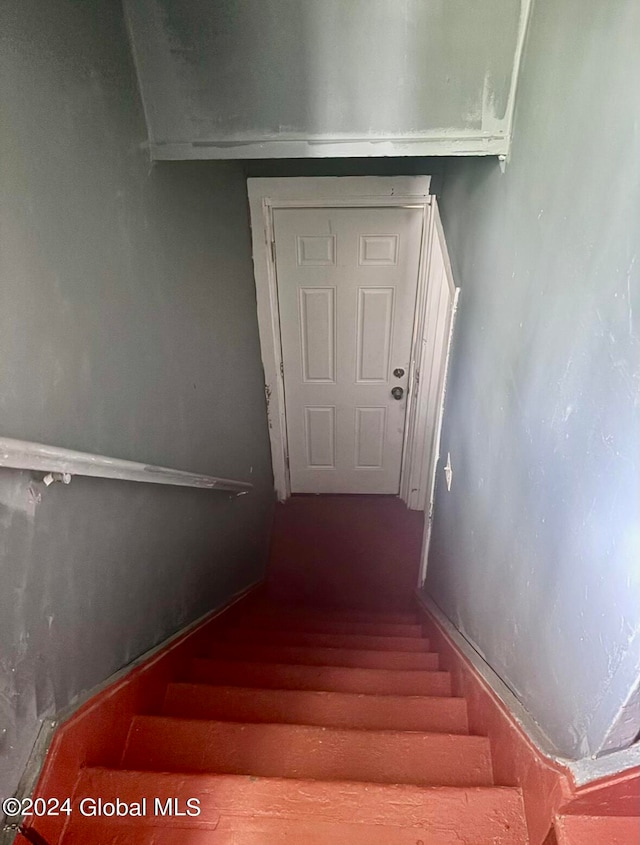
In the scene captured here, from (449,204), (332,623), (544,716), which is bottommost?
(332,623)

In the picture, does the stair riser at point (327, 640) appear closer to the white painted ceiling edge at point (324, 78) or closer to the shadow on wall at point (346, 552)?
the shadow on wall at point (346, 552)

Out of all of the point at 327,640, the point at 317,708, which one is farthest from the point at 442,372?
the point at 317,708

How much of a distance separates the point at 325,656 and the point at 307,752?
72cm

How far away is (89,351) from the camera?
4.18 ft

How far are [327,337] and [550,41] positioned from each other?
6.94 feet

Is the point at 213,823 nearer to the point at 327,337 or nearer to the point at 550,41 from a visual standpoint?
the point at 550,41

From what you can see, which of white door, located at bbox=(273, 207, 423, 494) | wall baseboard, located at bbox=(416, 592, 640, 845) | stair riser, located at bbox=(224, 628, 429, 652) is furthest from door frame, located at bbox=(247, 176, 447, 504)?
wall baseboard, located at bbox=(416, 592, 640, 845)

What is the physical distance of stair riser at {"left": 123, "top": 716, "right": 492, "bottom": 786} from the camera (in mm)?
1436

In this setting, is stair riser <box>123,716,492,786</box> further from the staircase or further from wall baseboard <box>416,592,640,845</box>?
wall baseboard <box>416,592,640,845</box>

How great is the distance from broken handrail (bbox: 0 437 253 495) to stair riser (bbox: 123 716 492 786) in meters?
0.71

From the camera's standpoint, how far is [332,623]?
2.81m

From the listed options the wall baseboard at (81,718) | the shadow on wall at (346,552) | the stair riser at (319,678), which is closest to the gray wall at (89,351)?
the wall baseboard at (81,718)

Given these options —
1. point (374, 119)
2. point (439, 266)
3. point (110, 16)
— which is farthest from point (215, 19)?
point (439, 266)

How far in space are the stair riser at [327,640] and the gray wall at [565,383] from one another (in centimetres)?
72
